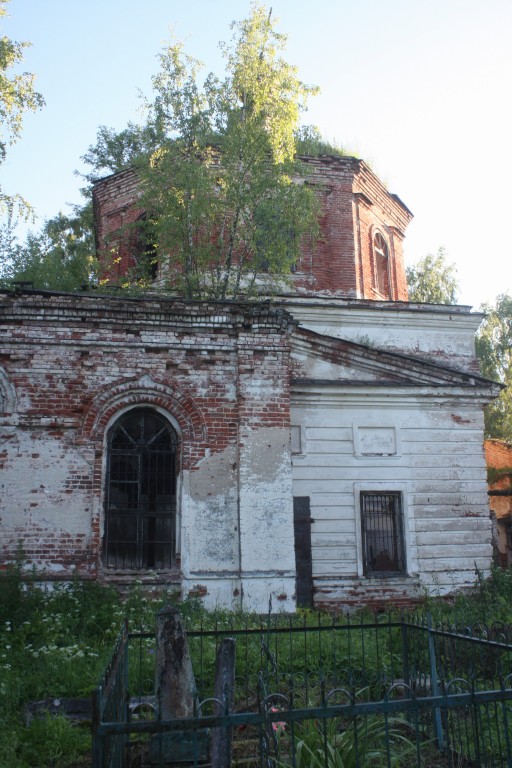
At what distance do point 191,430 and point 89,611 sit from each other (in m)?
2.64

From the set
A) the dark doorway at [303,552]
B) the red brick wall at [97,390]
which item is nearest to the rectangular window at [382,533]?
the dark doorway at [303,552]

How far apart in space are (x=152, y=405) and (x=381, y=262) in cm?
1056

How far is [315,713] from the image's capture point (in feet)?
10.8

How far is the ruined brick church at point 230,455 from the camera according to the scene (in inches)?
361

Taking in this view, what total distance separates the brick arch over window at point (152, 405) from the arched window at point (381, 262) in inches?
387

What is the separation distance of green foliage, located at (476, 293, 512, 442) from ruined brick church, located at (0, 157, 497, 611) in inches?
602

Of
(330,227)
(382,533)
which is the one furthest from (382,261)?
(382,533)

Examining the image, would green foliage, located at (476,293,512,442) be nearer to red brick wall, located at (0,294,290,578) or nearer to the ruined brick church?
the ruined brick church

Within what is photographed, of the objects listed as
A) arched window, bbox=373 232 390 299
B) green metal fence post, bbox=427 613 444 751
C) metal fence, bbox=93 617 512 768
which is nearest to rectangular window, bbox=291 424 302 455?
metal fence, bbox=93 617 512 768

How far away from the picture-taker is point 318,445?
11.7 meters

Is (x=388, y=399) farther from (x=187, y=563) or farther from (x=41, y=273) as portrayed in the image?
(x=41, y=273)

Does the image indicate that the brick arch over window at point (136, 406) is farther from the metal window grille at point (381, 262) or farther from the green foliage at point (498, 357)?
the green foliage at point (498, 357)

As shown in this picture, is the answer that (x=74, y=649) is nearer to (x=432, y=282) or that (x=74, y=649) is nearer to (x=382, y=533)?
(x=382, y=533)

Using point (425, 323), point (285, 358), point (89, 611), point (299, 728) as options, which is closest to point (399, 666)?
point (299, 728)
